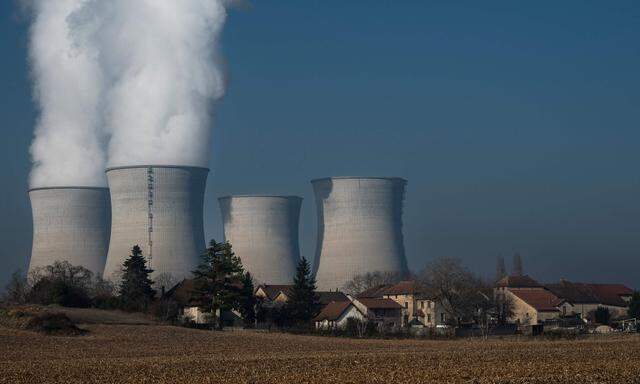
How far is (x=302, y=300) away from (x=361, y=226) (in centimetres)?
386

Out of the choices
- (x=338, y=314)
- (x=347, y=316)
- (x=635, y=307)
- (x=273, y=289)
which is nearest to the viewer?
(x=338, y=314)

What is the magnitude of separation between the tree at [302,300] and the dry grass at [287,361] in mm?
12159

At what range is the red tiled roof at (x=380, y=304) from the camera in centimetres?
4244

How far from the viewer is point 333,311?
39.0 m

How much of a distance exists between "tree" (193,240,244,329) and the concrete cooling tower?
5.97m

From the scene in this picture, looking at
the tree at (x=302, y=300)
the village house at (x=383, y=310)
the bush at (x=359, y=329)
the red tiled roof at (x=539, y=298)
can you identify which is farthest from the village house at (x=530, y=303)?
the bush at (x=359, y=329)

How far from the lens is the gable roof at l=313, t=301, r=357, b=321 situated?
38.3 metres

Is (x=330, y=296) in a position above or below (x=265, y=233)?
below

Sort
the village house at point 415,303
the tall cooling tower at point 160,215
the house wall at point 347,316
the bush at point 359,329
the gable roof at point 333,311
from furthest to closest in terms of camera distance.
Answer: the village house at point 415,303, the tall cooling tower at point 160,215, the gable roof at point 333,311, the house wall at point 347,316, the bush at point 359,329

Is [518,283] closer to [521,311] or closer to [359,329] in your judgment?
[521,311]

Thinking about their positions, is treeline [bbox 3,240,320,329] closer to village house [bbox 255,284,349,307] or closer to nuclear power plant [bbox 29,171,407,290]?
nuclear power plant [bbox 29,171,407,290]

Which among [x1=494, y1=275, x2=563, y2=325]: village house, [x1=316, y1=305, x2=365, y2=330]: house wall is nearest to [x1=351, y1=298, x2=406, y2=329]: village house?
[x1=316, y1=305, x2=365, y2=330]: house wall

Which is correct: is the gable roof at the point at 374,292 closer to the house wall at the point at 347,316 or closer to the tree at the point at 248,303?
the house wall at the point at 347,316

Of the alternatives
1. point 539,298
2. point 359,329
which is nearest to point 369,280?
point 539,298
